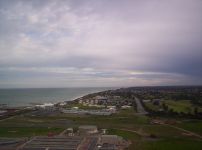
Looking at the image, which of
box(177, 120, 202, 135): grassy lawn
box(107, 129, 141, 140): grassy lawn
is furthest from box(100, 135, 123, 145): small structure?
box(177, 120, 202, 135): grassy lawn

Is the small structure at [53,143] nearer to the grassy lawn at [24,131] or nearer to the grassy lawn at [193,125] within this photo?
the grassy lawn at [24,131]

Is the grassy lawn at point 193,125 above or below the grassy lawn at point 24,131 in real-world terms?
below

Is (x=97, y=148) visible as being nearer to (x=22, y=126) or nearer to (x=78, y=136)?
(x=78, y=136)


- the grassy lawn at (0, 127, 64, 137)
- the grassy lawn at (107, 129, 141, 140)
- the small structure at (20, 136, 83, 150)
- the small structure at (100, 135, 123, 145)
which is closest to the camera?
the small structure at (20, 136, 83, 150)

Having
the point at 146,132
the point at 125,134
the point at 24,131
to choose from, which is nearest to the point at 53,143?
the point at 24,131

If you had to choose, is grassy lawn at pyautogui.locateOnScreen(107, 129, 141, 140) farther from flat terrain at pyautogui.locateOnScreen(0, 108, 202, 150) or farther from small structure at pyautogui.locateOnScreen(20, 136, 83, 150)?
small structure at pyautogui.locateOnScreen(20, 136, 83, 150)

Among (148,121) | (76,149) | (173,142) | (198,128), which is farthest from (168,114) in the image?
(76,149)

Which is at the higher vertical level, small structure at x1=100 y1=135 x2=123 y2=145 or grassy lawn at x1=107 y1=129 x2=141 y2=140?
small structure at x1=100 y1=135 x2=123 y2=145

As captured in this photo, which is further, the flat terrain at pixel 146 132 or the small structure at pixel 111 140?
the small structure at pixel 111 140

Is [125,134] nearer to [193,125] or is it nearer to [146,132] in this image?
[146,132]

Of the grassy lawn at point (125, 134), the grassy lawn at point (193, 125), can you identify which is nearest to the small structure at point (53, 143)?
the grassy lawn at point (125, 134)

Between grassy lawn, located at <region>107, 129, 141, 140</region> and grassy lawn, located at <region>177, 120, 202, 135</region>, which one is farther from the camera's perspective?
grassy lawn, located at <region>177, 120, 202, 135</region>
